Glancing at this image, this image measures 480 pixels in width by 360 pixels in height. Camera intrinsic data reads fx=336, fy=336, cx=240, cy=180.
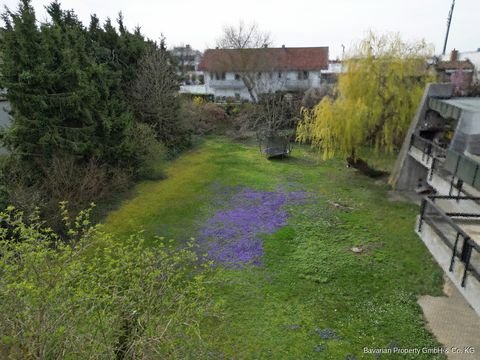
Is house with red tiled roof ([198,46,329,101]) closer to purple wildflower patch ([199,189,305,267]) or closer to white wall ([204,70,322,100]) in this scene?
white wall ([204,70,322,100])

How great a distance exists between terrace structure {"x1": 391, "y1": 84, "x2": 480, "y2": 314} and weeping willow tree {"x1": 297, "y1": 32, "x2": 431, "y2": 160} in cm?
139

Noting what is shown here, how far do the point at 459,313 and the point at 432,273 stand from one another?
178cm

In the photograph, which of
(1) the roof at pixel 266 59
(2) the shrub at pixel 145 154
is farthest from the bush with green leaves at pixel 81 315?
(1) the roof at pixel 266 59

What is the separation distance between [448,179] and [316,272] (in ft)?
19.3

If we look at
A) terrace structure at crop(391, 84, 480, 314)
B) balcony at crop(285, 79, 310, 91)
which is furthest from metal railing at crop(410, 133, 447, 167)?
balcony at crop(285, 79, 310, 91)

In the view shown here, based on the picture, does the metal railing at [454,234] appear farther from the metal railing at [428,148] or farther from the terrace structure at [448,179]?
the metal railing at [428,148]

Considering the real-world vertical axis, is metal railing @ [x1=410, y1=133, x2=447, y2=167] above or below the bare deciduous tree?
below

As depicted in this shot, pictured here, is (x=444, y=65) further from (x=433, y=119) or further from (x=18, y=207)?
(x=18, y=207)

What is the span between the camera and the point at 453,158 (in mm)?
10523

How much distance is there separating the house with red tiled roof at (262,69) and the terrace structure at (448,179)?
73.0 feet

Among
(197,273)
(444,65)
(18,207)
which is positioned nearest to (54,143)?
(18,207)

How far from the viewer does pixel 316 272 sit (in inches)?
444

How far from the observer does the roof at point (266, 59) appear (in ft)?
128

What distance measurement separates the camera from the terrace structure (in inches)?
269
